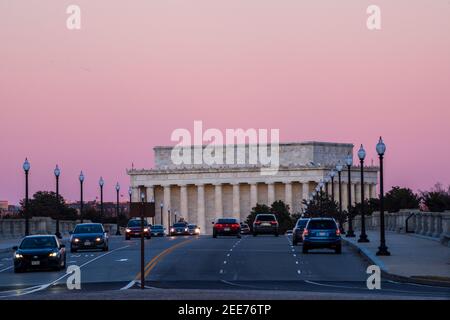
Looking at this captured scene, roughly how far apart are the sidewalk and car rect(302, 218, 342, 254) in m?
1.49

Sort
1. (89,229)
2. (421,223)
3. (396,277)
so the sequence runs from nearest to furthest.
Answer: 1. (396,277)
2. (89,229)
3. (421,223)

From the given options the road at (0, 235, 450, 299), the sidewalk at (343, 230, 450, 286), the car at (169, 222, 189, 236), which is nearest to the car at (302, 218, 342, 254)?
the road at (0, 235, 450, 299)

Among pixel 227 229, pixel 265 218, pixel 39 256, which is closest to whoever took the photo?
pixel 39 256

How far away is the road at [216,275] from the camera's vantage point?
1380 inches

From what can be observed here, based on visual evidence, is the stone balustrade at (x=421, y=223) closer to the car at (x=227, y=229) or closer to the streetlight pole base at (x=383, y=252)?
the streetlight pole base at (x=383, y=252)

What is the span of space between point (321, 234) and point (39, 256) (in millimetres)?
15334

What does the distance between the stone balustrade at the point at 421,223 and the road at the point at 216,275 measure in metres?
4.94

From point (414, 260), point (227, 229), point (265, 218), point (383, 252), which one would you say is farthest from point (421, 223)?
point (414, 260)

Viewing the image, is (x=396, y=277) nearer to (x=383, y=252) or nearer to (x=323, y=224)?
(x=383, y=252)

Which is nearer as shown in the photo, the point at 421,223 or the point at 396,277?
the point at 396,277

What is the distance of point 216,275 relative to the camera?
4566 cm

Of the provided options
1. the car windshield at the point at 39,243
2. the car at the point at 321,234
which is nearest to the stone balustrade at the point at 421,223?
the car at the point at 321,234
